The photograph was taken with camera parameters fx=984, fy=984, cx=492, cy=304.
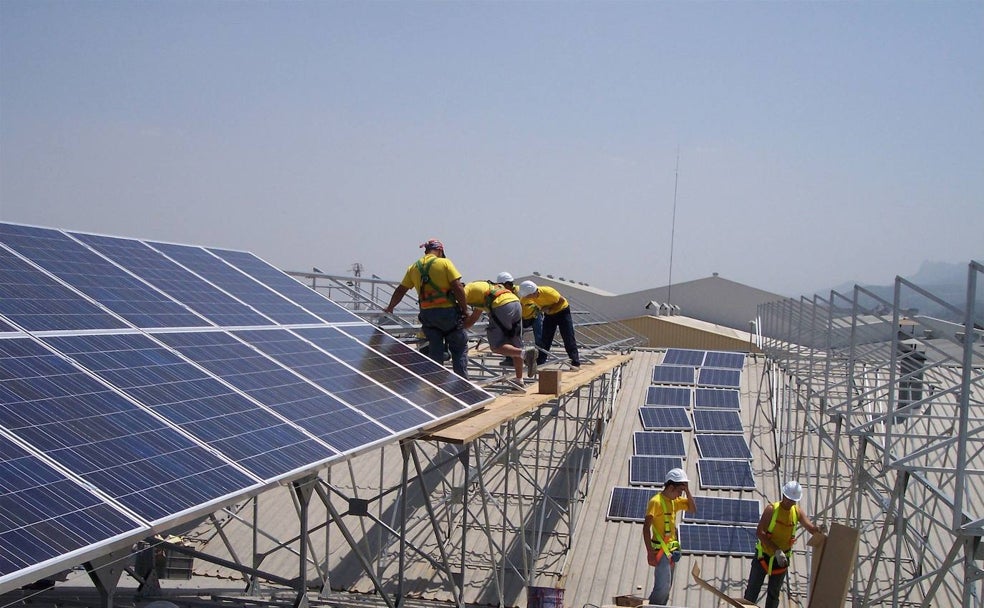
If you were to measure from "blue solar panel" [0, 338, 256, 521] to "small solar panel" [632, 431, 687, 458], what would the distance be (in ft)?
54.5

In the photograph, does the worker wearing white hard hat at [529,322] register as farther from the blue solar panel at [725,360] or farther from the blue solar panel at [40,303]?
the blue solar panel at [725,360]

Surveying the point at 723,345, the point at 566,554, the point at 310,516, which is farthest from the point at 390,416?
the point at 723,345

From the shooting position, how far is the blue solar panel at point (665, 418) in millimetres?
24484

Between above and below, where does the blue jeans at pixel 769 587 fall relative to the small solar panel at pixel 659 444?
below

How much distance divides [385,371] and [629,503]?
10228 mm

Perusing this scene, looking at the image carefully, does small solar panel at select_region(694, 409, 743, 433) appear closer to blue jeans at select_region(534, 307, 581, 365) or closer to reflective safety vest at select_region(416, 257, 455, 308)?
blue jeans at select_region(534, 307, 581, 365)

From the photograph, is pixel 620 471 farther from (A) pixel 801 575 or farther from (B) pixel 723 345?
(B) pixel 723 345

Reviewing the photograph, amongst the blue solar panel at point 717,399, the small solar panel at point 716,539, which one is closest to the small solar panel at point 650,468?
the small solar panel at point 716,539

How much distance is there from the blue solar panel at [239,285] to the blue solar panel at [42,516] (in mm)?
6315

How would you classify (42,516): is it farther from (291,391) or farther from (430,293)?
(430,293)

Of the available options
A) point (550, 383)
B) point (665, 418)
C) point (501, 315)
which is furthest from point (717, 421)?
point (501, 315)

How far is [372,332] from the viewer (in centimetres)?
1388

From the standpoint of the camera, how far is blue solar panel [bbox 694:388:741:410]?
2577 centimetres

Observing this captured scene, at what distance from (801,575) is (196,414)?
1316 cm
